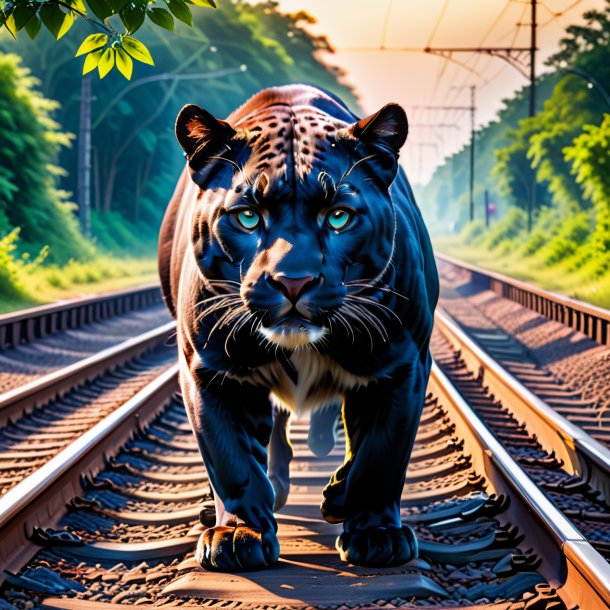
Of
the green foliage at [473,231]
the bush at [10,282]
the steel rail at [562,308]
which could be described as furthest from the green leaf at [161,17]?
the green foliage at [473,231]

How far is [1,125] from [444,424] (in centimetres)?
1747

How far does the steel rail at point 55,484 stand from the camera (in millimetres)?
4238

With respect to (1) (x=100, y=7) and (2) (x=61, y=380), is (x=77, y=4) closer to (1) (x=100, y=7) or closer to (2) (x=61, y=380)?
(1) (x=100, y=7)

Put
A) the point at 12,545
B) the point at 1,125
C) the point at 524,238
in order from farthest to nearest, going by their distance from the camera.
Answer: the point at 524,238 < the point at 1,125 < the point at 12,545

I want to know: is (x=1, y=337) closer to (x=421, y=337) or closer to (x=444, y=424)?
(x=444, y=424)

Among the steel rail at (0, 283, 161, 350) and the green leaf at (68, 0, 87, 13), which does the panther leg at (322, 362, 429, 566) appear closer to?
the green leaf at (68, 0, 87, 13)

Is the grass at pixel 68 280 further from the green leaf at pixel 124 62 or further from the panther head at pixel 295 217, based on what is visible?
the panther head at pixel 295 217

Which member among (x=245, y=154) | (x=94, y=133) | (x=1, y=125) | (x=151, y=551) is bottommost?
(x=151, y=551)

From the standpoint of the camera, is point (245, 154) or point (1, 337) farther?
point (1, 337)

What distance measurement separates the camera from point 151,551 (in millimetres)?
4398

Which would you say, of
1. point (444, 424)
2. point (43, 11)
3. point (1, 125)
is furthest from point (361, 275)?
point (1, 125)

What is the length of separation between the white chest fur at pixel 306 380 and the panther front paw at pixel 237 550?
0.48m

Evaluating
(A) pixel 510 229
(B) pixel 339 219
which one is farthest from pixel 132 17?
(A) pixel 510 229

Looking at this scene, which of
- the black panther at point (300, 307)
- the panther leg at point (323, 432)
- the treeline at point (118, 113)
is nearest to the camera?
the black panther at point (300, 307)
